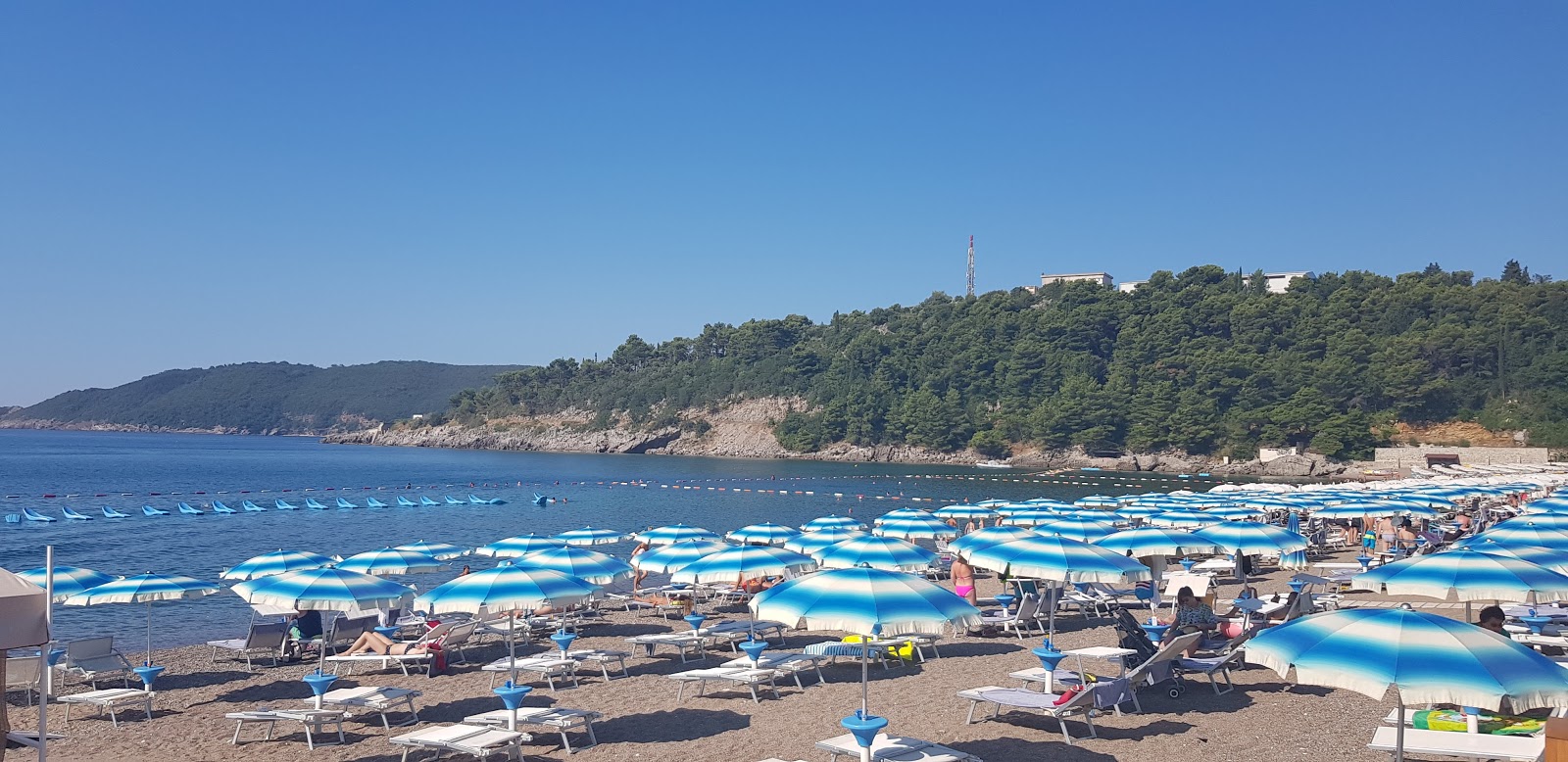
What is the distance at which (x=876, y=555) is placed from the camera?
51.4 ft

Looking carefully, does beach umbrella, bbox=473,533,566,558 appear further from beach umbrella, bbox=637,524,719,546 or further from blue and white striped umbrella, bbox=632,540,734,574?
beach umbrella, bbox=637,524,719,546

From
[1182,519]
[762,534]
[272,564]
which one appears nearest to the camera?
[272,564]

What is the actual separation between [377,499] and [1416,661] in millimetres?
63585

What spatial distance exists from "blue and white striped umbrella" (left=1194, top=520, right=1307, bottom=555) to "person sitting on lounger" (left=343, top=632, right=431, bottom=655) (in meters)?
12.0

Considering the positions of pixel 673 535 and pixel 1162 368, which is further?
pixel 1162 368

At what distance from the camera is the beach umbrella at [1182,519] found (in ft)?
68.4

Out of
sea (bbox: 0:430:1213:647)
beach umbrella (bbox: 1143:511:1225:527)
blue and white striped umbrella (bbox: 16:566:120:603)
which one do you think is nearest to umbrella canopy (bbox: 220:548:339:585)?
blue and white striped umbrella (bbox: 16:566:120:603)

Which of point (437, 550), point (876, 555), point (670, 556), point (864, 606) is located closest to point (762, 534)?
point (670, 556)

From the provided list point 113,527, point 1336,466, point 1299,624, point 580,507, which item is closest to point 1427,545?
point 1299,624

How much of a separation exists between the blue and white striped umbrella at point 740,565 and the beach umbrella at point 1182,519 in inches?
360

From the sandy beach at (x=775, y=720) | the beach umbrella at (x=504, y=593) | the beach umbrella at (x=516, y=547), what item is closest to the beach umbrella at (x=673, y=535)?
the beach umbrella at (x=516, y=547)

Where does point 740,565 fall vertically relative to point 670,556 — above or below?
above

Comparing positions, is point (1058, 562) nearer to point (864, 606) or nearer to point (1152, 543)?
Answer: point (864, 606)

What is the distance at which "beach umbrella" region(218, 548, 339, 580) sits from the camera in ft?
49.2
